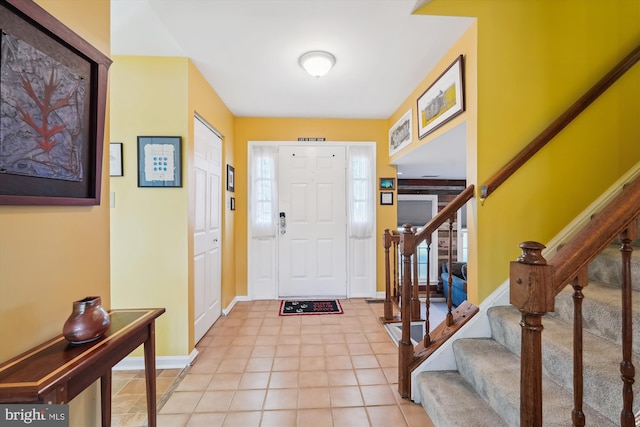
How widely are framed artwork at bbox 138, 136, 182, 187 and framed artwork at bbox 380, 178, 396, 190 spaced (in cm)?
261

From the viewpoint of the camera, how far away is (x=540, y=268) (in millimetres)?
723

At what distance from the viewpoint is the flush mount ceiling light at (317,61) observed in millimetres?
2209

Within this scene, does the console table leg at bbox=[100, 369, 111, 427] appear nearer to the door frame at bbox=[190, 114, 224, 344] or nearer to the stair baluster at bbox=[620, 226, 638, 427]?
the door frame at bbox=[190, 114, 224, 344]

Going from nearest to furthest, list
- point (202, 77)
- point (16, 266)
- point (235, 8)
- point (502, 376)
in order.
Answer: point (16, 266) → point (502, 376) → point (235, 8) → point (202, 77)

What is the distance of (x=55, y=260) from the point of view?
106cm

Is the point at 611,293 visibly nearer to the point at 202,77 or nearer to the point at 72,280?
the point at 72,280

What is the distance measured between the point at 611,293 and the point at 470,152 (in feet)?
3.51

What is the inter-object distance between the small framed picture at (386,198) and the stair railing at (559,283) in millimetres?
3027


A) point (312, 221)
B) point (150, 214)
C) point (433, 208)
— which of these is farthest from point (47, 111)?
point (433, 208)

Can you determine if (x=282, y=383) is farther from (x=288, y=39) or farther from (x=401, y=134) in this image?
(x=401, y=134)

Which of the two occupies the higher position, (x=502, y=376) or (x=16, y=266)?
(x=16, y=266)

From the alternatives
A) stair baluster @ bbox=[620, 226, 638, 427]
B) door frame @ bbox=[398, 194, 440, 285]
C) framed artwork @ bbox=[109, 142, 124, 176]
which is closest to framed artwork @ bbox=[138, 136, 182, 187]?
framed artwork @ bbox=[109, 142, 124, 176]

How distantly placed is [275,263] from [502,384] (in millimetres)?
2876

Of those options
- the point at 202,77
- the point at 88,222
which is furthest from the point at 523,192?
the point at 202,77
